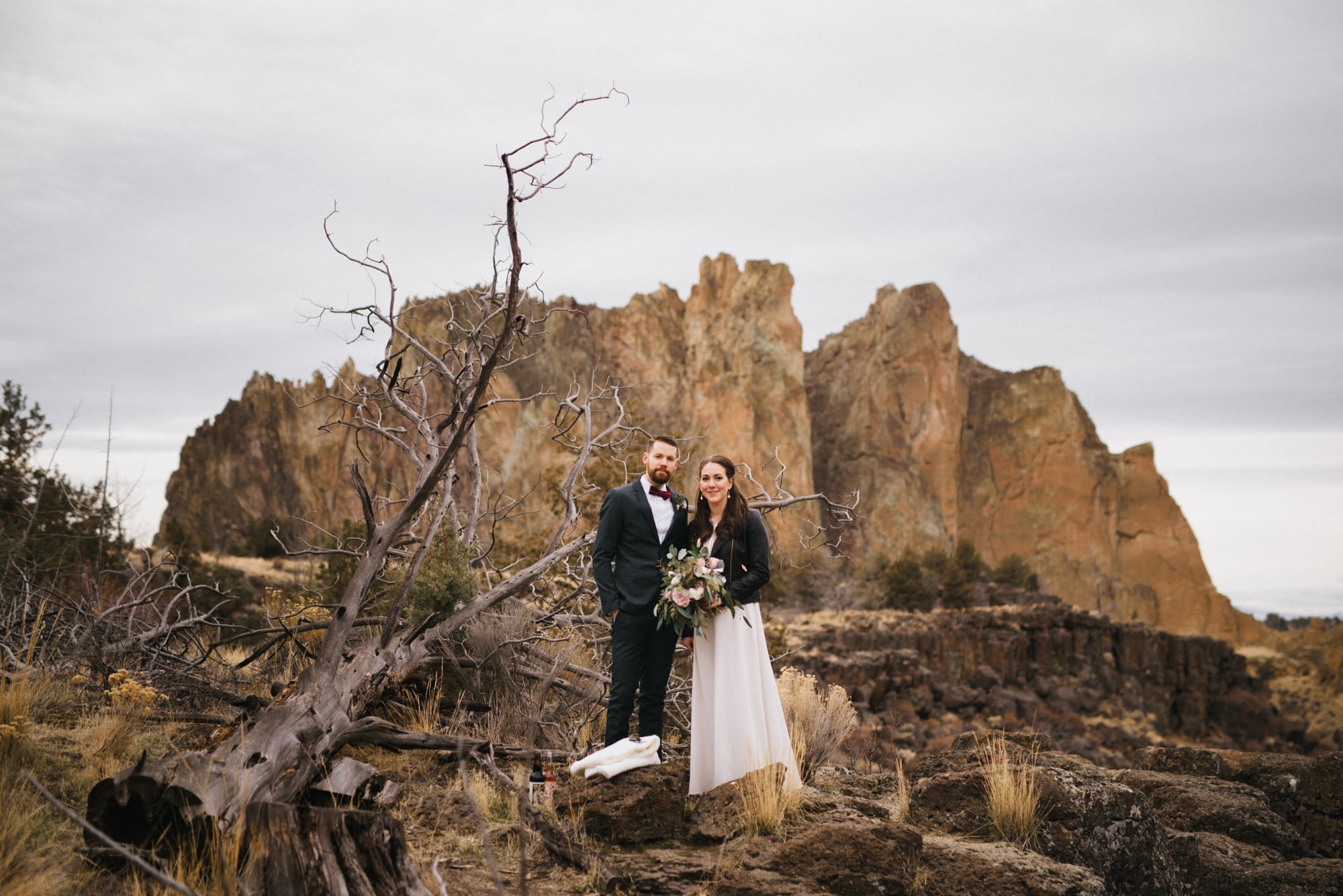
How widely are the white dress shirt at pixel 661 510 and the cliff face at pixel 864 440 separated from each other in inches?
1977

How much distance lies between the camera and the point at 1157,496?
8131cm

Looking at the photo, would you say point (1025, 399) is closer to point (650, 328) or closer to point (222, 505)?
point (650, 328)

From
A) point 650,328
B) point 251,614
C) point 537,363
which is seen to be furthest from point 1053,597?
point 251,614

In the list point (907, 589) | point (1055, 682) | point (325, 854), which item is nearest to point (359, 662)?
point (325, 854)

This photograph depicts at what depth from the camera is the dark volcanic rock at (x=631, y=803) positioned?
4648 mm

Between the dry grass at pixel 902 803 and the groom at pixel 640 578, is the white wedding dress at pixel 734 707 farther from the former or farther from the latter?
the dry grass at pixel 902 803

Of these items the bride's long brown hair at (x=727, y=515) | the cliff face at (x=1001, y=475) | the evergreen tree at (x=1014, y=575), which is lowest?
the bride's long brown hair at (x=727, y=515)

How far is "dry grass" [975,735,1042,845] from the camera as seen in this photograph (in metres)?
4.61

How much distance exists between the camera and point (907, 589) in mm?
47188

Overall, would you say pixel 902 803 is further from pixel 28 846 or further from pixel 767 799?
pixel 28 846

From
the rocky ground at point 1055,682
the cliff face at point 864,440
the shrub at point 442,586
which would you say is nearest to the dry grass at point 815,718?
the shrub at point 442,586

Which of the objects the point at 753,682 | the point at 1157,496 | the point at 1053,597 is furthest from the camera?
the point at 1157,496

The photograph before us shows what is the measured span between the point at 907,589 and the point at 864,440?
101ft

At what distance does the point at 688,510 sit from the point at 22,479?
1719 cm
